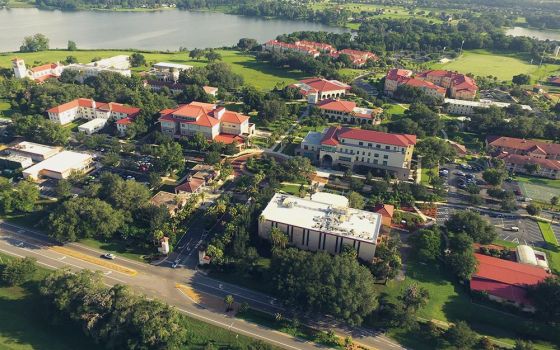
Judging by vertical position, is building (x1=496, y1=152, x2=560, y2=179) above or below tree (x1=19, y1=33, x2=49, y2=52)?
below

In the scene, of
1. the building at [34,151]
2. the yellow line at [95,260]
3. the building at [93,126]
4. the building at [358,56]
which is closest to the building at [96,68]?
the building at [93,126]

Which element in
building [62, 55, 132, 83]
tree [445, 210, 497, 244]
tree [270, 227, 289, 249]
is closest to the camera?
tree [270, 227, 289, 249]

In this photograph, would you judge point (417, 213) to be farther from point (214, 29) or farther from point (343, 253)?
point (214, 29)

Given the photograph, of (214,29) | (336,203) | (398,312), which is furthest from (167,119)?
(214,29)

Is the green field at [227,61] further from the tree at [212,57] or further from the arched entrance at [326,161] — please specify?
the arched entrance at [326,161]

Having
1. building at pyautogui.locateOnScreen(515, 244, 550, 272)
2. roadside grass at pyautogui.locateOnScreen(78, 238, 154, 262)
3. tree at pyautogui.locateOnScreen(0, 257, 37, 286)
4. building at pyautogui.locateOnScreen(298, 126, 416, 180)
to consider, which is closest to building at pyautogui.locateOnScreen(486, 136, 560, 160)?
building at pyautogui.locateOnScreen(298, 126, 416, 180)

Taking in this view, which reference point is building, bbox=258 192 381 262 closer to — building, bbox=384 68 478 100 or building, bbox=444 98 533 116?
building, bbox=444 98 533 116

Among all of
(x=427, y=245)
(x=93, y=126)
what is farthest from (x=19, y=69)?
(x=427, y=245)
